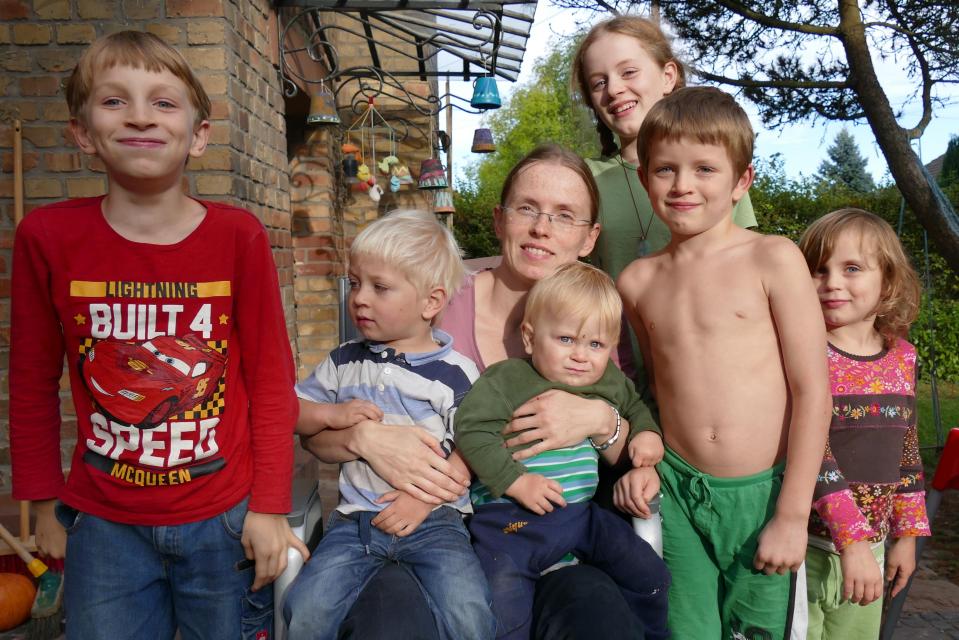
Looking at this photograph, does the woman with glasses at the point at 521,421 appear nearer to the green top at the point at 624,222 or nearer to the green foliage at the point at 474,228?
the green top at the point at 624,222

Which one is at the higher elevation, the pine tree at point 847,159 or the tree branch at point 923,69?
the pine tree at point 847,159

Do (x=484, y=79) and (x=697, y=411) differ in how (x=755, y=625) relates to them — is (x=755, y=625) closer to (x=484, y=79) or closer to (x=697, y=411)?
(x=697, y=411)

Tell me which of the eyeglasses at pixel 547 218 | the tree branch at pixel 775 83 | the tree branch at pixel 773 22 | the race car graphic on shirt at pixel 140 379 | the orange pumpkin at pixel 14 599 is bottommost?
the orange pumpkin at pixel 14 599

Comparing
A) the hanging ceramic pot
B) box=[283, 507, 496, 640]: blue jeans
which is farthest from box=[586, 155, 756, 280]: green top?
the hanging ceramic pot

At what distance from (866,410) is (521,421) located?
2.94 ft

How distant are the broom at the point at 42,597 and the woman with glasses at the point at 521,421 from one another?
6.05 feet

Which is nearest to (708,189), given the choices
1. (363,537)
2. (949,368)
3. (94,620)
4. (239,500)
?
(363,537)

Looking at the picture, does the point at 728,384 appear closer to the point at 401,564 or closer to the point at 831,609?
the point at 831,609

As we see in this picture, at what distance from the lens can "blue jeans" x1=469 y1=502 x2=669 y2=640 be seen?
1568 millimetres

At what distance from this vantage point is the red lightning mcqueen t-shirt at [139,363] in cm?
146

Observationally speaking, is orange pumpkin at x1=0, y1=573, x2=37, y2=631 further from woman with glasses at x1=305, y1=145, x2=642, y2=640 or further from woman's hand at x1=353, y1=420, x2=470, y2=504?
woman's hand at x1=353, y1=420, x2=470, y2=504

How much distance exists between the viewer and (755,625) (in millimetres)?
1624

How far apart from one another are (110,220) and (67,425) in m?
1.93

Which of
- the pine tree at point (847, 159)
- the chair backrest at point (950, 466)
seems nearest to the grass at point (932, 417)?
the chair backrest at point (950, 466)
